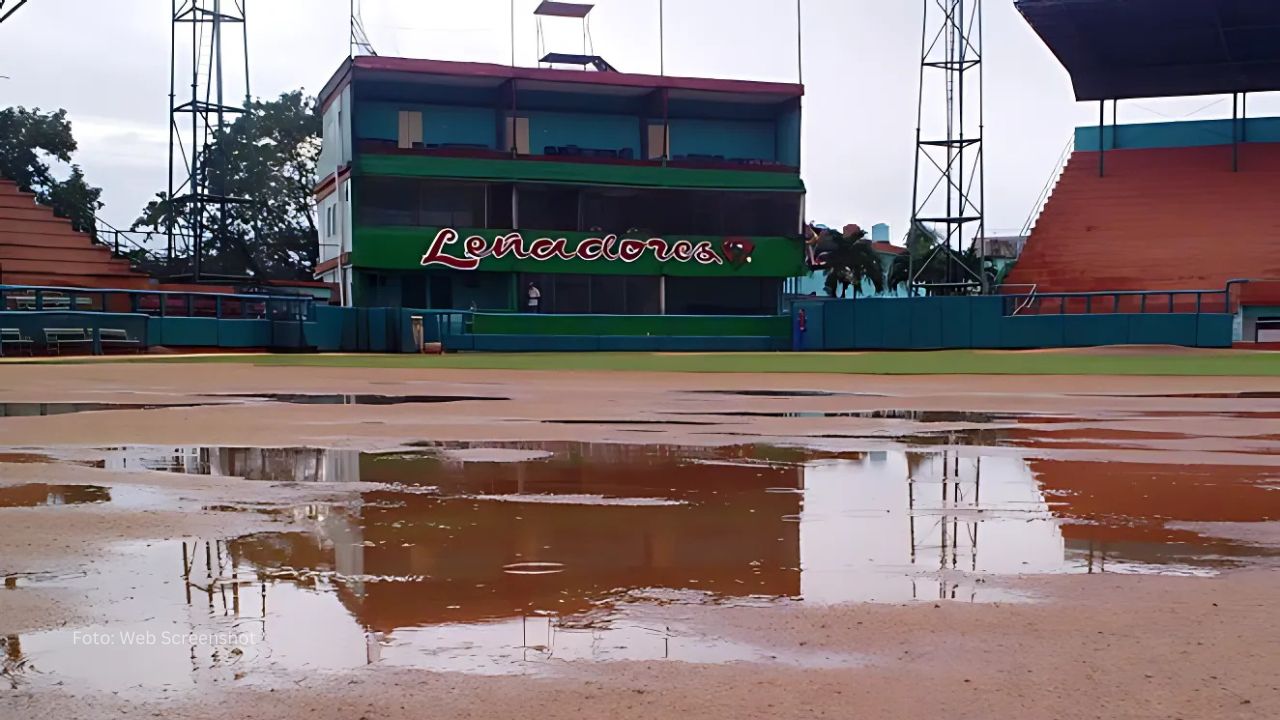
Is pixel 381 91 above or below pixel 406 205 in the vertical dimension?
above

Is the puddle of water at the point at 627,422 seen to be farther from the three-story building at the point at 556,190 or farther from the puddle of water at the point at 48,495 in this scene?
the three-story building at the point at 556,190

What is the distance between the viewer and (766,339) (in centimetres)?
4397

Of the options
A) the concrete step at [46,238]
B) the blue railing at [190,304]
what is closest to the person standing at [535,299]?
the blue railing at [190,304]

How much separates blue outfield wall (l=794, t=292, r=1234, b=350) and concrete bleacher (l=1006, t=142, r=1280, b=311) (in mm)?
2138

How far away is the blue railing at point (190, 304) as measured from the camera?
1359 inches

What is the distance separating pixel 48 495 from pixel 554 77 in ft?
143

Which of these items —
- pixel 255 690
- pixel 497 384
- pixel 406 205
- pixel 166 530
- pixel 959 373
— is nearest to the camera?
pixel 255 690

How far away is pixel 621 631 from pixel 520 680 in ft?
1.75

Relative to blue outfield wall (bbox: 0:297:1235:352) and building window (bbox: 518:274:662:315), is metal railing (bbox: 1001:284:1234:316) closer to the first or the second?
blue outfield wall (bbox: 0:297:1235:352)

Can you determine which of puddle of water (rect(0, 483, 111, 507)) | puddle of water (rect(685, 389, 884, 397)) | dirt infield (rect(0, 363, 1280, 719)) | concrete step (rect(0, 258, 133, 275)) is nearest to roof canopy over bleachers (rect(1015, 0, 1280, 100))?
puddle of water (rect(685, 389, 884, 397))

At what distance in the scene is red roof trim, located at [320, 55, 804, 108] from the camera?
46.4 meters

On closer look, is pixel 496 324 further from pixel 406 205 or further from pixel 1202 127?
pixel 1202 127

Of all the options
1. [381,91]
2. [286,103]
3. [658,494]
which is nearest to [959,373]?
[658,494]

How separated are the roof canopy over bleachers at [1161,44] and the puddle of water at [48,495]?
40.4 metres
